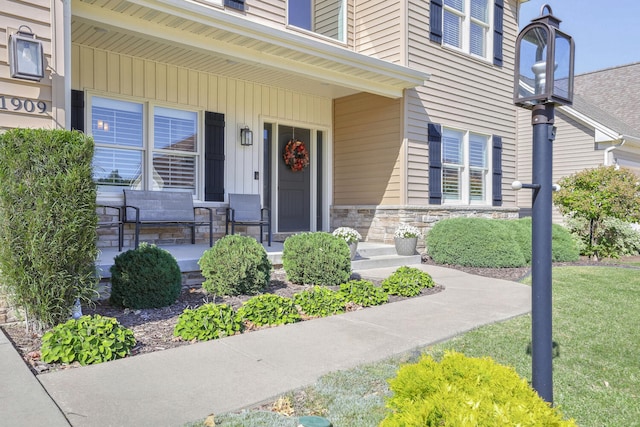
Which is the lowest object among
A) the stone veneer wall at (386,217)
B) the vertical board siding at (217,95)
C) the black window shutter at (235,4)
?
the stone veneer wall at (386,217)

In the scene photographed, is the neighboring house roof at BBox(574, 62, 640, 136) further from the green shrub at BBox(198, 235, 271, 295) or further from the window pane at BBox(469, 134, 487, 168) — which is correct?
the green shrub at BBox(198, 235, 271, 295)

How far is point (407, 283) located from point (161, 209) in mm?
3404

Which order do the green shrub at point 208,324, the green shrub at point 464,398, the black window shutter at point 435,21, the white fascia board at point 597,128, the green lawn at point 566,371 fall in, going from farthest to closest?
the white fascia board at point 597,128, the black window shutter at point 435,21, the green shrub at point 208,324, the green lawn at point 566,371, the green shrub at point 464,398

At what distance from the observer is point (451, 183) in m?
9.20

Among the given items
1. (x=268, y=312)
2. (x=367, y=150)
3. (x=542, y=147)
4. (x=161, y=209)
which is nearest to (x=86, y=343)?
(x=268, y=312)

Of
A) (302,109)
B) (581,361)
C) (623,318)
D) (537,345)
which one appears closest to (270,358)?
(537,345)

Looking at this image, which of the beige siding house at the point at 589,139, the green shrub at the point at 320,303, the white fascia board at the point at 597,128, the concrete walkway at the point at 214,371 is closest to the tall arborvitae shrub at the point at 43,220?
the concrete walkway at the point at 214,371

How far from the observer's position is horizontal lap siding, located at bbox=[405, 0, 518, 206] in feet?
26.9

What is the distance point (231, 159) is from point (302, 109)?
1.77m

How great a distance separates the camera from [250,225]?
23.6 ft

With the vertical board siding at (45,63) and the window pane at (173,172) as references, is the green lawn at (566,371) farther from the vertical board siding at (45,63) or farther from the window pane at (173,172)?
the window pane at (173,172)

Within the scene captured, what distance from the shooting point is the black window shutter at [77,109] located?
582cm

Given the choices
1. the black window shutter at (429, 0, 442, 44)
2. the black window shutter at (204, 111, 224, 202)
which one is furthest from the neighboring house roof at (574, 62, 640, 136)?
the black window shutter at (204, 111, 224, 202)

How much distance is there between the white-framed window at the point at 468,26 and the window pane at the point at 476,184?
2.45 m
